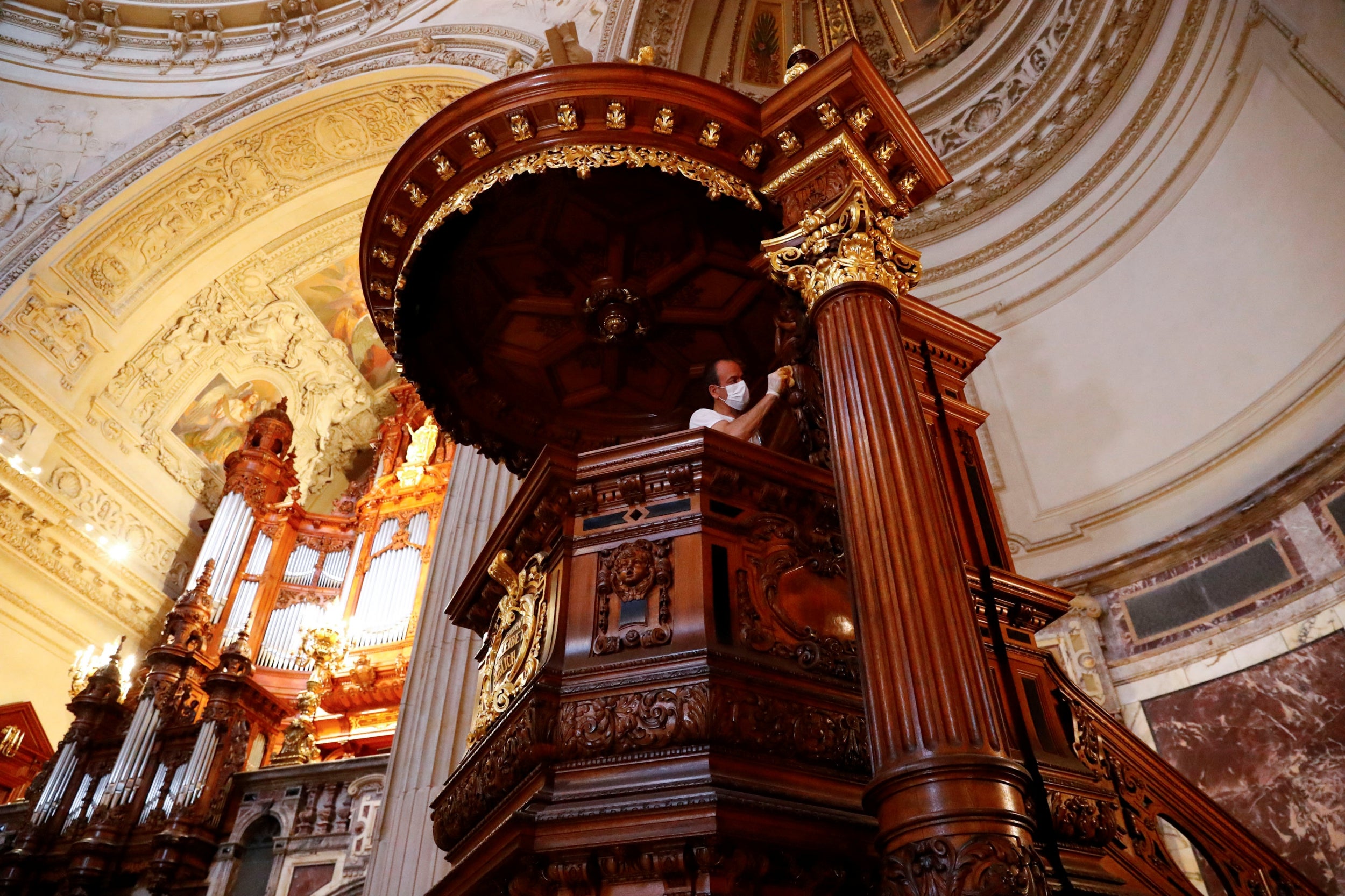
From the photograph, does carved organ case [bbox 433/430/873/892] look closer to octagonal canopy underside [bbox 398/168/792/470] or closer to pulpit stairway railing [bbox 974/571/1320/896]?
pulpit stairway railing [bbox 974/571/1320/896]

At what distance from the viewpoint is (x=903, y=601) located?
2.01 metres

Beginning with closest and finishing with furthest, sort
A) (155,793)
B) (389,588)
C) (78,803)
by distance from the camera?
(155,793), (78,803), (389,588)

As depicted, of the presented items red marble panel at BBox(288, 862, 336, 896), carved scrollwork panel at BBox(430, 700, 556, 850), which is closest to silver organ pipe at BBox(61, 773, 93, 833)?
red marble panel at BBox(288, 862, 336, 896)

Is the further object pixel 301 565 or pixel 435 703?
pixel 301 565

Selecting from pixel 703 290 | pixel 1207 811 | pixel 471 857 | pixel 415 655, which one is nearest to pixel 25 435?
pixel 415 655

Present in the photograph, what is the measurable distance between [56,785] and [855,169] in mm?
8097

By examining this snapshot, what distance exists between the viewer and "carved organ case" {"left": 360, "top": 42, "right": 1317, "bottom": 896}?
188 cm

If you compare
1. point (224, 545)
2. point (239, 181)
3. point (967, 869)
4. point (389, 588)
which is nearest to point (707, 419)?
point (967, 869)

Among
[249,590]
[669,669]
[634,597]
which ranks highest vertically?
[249,590]

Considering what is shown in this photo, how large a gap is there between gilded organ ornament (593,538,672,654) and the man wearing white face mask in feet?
2.33

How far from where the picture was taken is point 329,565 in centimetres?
1123

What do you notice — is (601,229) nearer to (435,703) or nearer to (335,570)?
(435,703)

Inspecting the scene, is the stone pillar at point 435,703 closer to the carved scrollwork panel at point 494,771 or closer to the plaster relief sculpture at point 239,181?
the carved scrollwork panel at point 494,771

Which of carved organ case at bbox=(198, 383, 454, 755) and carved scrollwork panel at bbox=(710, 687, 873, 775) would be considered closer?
carved scrollwork panel at bbox=(710, 687, 873, 775)
